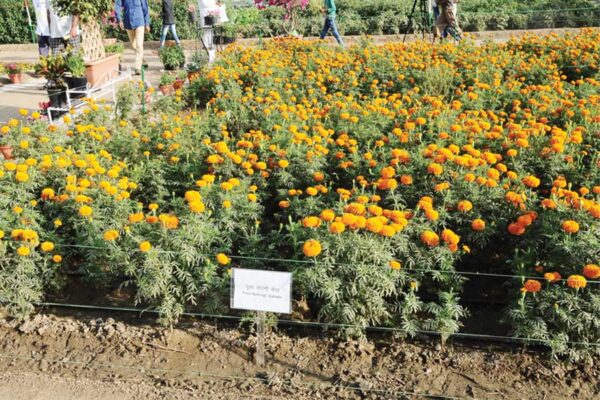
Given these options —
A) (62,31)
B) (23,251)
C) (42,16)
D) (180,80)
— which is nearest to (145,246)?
(23,251)

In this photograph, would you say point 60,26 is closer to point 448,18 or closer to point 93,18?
point 93,18

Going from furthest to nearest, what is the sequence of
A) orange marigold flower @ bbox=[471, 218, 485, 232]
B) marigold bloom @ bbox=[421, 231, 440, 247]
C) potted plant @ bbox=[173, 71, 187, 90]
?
potted plant @ bbox=[173, 71, 187, 90] → orange marigold flower @ bbox=[471, 218, 485, 232] → marigold bloom @ bbox=[421, 231, 440, 247]

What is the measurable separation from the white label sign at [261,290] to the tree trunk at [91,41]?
25.0 ft

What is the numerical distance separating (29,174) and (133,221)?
1145 millimetres

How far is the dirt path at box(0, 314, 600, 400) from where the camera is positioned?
2.80 m

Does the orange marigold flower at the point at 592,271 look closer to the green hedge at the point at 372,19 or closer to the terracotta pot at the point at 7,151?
the terracotta pot at the point at 7,151

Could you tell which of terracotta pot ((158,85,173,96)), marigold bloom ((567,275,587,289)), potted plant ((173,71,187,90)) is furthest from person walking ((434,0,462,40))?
marigold bloom ((567,275,587,289))

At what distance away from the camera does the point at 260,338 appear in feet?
9.69

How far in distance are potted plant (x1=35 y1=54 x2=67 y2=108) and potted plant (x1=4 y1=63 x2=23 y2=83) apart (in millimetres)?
3944

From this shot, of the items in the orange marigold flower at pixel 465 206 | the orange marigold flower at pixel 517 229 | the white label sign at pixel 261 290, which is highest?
the orange marigold flower at pixel 465 206

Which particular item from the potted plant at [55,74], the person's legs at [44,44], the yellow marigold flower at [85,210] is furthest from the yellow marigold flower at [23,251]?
the person's legs at [44,44]

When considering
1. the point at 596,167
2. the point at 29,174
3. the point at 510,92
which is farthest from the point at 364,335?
the point at 510,92

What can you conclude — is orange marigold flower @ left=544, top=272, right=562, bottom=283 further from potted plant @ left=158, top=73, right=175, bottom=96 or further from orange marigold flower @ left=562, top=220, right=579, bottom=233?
potted plant @ left=158, top=73, right=175, bottom=96

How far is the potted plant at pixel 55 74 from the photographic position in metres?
7.07
